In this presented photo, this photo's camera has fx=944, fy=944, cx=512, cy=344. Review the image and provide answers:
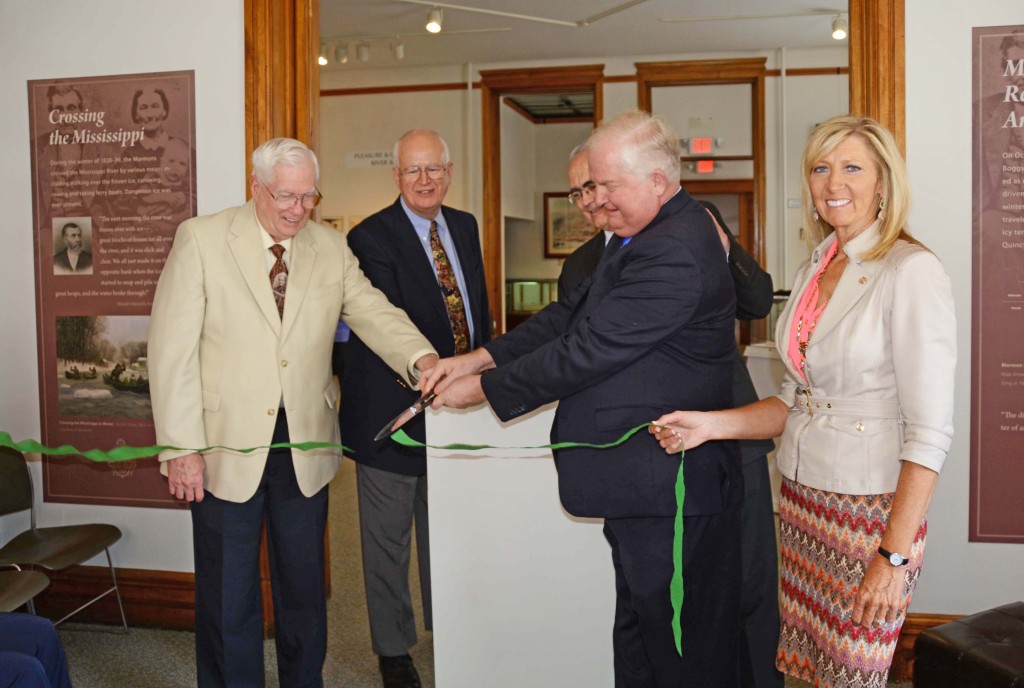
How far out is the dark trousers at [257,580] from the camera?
3066 mm

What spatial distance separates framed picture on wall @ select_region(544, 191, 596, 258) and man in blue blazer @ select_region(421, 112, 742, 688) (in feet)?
40.4

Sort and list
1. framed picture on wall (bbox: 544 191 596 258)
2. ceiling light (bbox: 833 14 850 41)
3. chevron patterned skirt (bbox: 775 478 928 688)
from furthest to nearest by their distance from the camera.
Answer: framed picture on wall (bbox: 544 191 596 258), ceiling light (bbox: 833 14 850 41), chevron patterned skirt (bbox: 775 478 928 688)

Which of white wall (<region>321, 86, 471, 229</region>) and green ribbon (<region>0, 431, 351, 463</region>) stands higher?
white wall (<region>321, 86, 471, 229</region>)

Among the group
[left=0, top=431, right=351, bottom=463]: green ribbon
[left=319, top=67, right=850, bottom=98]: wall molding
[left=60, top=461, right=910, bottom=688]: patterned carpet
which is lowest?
[left=60, top=461, right=910, bottom=688]: patterned carpet

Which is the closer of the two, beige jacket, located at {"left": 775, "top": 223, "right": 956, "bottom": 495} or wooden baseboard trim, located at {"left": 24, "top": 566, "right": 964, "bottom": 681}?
beige jacket, located at {"left": 775, "top": 223, "right": 956, "bottom": 495}

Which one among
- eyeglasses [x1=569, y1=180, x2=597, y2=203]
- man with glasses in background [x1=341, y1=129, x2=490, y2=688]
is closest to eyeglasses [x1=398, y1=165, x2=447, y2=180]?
→ man with glasses in background [x1=341, y1=129, x2=490, y2=688]

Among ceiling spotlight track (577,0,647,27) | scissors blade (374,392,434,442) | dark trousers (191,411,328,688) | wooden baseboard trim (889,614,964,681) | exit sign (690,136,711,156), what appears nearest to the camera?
scissors blade (374,392,434,442)

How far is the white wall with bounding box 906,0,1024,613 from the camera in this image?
355 cm

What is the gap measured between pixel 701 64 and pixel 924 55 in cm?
722

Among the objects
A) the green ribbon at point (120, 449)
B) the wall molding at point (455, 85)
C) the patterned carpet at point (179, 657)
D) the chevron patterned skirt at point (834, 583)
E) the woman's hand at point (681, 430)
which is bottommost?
the patterned carpet at point (179, 657)

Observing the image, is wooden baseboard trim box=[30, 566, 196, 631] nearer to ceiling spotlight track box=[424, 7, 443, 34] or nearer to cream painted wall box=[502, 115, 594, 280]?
ceiling spotlight track box=[424, 7, 443, 34]

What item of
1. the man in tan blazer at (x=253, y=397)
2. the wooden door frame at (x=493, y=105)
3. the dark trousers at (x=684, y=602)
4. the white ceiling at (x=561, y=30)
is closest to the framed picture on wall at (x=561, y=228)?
the wooden door frame at (x=493, y=105)

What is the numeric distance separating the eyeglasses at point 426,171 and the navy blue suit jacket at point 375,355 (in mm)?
135

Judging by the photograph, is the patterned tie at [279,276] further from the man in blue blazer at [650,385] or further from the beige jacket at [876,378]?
the beige jacket at [876,378]
